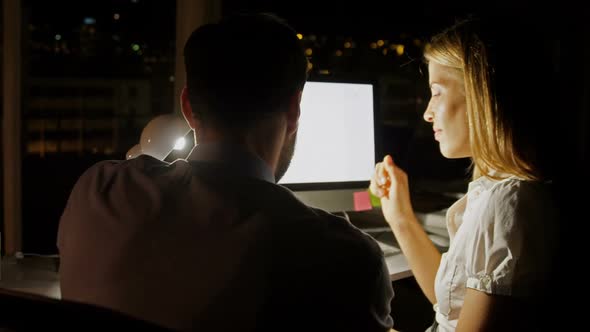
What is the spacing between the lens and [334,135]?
163 centimetres

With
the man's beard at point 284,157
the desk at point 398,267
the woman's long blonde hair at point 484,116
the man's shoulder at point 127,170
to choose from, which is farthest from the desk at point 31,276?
the woman's long blonde hair at point 484,116

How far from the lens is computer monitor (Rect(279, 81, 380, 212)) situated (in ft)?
5.22

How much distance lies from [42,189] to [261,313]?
4.43m

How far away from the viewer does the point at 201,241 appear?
2.11 feet

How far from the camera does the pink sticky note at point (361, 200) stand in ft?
5.42

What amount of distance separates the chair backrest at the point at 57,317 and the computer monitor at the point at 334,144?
1148 mm

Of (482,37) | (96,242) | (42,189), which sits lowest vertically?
(42,189)

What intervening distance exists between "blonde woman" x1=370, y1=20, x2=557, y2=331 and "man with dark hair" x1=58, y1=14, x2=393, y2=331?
30 cm

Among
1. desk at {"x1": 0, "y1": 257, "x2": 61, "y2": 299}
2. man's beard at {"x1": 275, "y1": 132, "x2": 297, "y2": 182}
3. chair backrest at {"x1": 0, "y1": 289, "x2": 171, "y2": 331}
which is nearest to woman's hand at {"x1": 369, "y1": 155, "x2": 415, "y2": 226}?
man's beard at {"x1": 275, "y1": 132, "x2": 297, "y2": 182}

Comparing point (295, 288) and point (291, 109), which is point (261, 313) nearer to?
point (295, 288)

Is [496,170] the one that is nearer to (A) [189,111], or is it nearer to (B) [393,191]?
(B) [393,191]

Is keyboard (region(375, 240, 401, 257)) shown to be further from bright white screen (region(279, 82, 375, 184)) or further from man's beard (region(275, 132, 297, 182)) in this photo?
man's beard (region(275, 132, 297, 182))

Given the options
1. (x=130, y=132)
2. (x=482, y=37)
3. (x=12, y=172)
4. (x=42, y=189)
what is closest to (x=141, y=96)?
(x=130, y=132)

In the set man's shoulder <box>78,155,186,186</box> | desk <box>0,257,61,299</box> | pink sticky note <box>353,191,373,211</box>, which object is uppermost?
man's shoulder <box>78,155,186,186</box>
